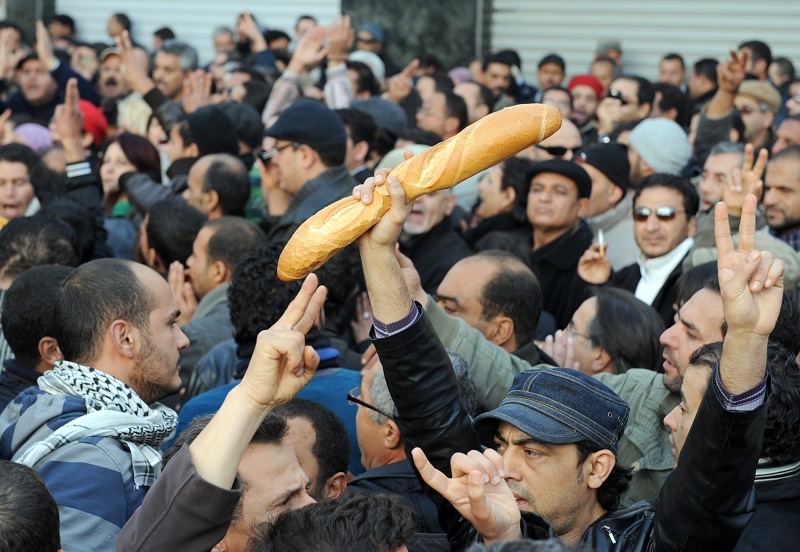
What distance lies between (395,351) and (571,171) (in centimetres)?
363

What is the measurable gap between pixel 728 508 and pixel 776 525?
0.47 meters

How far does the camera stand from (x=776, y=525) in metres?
2.67

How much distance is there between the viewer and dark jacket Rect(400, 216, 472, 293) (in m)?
5.66

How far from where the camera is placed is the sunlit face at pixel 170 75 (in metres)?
10.4

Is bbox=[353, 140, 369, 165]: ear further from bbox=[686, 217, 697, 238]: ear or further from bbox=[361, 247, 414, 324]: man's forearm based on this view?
bbox=[361, 247, 414, 324]: man's forearm

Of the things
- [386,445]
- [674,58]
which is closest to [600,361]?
[386,445]

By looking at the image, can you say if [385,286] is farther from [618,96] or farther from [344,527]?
[618,96]

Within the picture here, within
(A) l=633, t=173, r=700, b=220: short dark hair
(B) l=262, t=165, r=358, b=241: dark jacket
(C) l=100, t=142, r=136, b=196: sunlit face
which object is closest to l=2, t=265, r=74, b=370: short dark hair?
(B) l=262, t=165, r=358, b=241: dark jacket

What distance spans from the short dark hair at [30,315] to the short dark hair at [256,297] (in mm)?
662

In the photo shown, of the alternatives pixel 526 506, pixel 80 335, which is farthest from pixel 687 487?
pixel 80 335

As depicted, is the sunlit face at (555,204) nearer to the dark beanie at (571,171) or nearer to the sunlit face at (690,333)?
the dark beanie at (571,171)

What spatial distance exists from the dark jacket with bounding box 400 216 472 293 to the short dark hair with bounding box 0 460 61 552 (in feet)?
12.0

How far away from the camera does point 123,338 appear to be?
3137 mm

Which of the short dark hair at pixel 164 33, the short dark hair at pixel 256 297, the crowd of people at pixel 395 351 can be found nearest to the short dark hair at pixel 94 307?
the crowd of people at pixel 395 351
